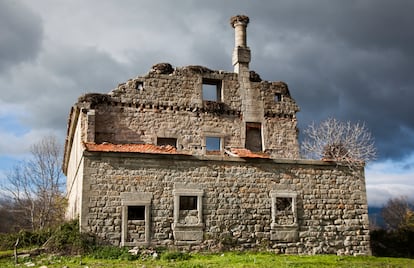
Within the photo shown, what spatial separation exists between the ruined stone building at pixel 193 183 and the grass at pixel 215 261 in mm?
870

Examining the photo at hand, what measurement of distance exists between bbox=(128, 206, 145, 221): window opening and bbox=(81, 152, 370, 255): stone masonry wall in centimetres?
50

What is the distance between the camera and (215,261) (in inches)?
589

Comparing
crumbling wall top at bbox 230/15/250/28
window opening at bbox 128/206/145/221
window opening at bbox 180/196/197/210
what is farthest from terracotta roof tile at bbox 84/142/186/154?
crumbling wall top at bbox 230/15/250/28

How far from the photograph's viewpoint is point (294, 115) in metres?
24.2

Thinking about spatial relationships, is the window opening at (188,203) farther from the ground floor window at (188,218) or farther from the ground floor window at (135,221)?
the ground floor window at (135,221)

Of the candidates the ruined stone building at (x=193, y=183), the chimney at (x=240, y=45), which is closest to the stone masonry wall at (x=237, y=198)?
the ruined stone building at (x=193, y=183)

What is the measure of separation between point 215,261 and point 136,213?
3547mm

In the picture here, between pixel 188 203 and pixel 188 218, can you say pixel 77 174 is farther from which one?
pixel 188 218

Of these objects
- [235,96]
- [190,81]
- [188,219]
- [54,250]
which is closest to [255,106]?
[235,96]

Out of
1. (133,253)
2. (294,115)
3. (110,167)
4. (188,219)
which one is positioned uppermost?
(294,115)

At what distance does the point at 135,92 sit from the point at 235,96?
4.94 metres

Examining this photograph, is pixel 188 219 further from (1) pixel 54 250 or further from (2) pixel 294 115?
(2) pixel 294 115

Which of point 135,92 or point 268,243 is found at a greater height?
point 135,92

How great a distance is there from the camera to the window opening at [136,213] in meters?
16.7
